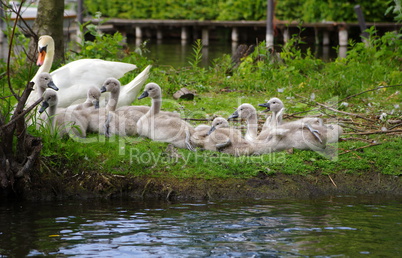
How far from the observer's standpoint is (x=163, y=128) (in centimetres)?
795

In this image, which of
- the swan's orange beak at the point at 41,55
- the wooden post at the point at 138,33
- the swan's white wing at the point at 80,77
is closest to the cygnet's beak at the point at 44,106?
the swan's white wing at the point at 80,77

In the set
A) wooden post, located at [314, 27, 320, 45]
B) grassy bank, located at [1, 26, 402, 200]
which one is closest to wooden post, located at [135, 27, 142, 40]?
wooden post, located at [314, 27, 320, 45]

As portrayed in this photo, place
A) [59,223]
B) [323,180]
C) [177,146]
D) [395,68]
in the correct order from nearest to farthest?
[59,223], [323,180], [177,146], [395,68]

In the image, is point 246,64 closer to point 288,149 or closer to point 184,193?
point 288,149

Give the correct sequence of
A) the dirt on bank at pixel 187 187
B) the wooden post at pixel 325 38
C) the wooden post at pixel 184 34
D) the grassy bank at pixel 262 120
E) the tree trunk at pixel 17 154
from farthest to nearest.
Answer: the wooden post at pixel 184 34
the wooden post at pixel 325 38
the grassy bank at pixel 262 120
the dirt on bank at pixel 187 187
the tree trunk at pixel 17 154

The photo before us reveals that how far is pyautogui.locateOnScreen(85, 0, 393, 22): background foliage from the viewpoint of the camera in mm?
24141

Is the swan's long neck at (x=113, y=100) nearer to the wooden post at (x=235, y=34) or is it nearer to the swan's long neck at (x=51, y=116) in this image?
the swan's long neck at (x=51, y=116)

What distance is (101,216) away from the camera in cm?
638

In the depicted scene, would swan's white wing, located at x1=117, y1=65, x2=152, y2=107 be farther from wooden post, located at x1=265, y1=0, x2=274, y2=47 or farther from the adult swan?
wooden post, located at x1=265, y1=0, x2=274, y2=47

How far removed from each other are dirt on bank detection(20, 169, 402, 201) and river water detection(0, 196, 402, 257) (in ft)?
0.60

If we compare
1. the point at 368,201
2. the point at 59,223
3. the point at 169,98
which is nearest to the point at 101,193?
the point at 59,223

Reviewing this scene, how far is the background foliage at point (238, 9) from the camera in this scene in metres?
24.1

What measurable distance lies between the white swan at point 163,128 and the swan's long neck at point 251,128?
2.36ft

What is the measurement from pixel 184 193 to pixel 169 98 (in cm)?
399
